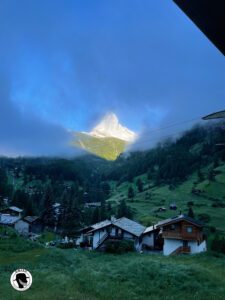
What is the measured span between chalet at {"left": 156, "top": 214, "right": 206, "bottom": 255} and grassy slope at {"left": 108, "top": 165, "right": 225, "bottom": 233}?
1361 inches

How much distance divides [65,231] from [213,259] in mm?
41569

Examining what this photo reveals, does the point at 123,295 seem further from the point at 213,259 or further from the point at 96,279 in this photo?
the point at 213,259

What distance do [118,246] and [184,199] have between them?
285 feet

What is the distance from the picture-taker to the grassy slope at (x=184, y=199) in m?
109

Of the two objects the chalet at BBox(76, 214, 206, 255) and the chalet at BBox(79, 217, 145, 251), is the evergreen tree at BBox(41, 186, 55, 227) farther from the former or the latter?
the chalet at BBox(79, 217, 145, 251)

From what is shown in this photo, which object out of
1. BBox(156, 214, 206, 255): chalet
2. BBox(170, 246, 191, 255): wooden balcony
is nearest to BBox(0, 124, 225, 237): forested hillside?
BBox(156, 214, 206, 255): chalet

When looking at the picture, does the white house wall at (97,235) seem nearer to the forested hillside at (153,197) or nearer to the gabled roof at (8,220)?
the forested hillside at (153,197)

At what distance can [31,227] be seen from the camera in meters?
94.9

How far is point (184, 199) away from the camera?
139 metres

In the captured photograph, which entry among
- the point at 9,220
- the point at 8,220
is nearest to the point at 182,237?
the point at 9,220

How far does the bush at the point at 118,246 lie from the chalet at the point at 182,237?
6.50 meters

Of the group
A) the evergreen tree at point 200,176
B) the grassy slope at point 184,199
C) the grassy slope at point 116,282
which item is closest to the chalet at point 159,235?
the grassy slope at point 116,282

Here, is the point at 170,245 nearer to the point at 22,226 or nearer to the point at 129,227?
the point at 129,227

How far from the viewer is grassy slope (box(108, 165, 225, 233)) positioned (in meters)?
109
